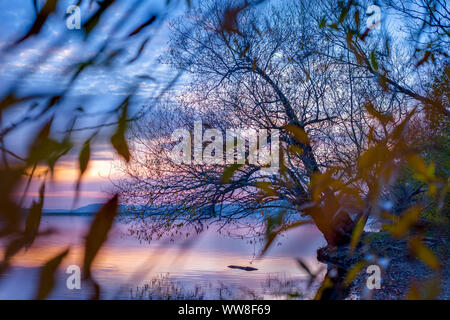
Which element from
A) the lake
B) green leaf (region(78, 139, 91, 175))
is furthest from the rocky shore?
green leaf (region(78, 139, 91, 175))

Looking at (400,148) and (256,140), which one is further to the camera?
(256,140)

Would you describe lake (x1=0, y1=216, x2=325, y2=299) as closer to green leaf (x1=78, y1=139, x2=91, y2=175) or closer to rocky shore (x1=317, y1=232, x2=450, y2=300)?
rocky shore (x1=317, y1=232, x2=450, y2=300)

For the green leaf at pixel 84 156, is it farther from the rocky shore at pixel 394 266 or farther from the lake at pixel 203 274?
the rocky shore at pixel 394 266

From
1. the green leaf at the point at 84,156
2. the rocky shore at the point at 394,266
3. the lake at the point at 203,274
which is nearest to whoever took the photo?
the green leaf at the point at 84,156

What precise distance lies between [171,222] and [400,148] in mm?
4210

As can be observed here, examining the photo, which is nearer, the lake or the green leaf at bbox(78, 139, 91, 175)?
the green leaf at bbox(78, 139, 91, 175)

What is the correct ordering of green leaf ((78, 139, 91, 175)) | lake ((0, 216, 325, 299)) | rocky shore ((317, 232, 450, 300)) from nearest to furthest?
green leaf ((78, 139, 91, 175)), lake ((0, 216, 325, 299)), rocky shore ((317, 232, 450, 300))

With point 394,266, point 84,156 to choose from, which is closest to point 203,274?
point 394,266

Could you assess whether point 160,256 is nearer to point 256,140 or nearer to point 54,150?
point 54,150

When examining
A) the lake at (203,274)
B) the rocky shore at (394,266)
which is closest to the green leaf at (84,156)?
the lake at (203,274)

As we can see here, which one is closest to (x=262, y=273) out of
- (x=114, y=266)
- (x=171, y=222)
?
(x=171, y=222)

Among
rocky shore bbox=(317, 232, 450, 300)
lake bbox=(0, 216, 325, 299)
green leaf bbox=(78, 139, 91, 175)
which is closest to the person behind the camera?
green leaf bbox=(78, 139, 91, 175)

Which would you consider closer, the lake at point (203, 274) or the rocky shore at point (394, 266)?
the lake at point (203, 274)

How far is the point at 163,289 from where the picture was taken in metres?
4.69
